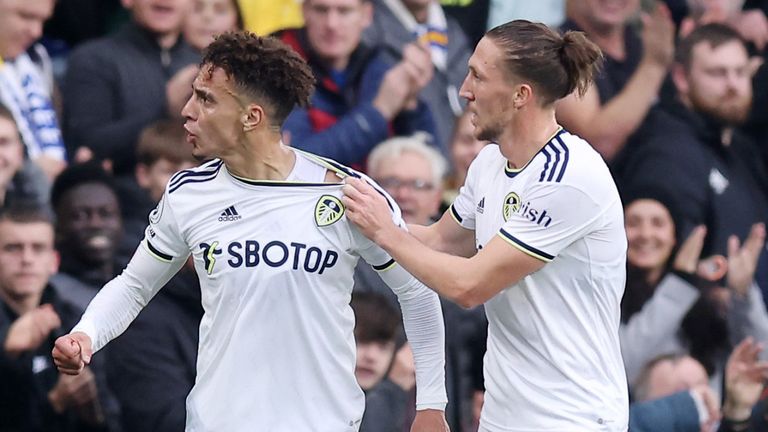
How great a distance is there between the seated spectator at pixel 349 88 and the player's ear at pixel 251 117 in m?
2.76

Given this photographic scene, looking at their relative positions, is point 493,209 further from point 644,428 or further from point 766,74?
point 766,74

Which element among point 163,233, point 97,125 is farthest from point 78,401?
point 163,233

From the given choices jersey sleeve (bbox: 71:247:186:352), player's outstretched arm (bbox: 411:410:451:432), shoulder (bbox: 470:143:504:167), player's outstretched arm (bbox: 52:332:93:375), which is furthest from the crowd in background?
player's outstretched arm (bbox: 52:332:93:375)

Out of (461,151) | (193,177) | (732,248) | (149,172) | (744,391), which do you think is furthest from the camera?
(732,248)

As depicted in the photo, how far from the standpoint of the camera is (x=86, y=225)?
661 cm

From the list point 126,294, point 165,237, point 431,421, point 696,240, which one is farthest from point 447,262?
point 696,240

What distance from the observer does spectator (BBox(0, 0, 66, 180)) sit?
6.60m

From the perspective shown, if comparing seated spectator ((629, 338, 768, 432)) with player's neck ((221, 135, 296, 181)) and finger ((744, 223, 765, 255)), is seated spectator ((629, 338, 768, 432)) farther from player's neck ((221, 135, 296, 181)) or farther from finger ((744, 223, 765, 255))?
player's neck ((221, 135, 296, 181))

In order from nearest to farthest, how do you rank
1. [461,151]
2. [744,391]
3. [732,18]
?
1. [461,151]
2. [744,391]
3. [732,18]

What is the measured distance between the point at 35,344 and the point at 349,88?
199 cm

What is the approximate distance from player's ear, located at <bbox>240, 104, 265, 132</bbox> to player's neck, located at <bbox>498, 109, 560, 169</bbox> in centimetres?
71

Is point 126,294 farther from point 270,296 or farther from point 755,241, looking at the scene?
point 755,241

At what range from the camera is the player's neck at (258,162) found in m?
4.04

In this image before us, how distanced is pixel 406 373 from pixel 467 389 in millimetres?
354
